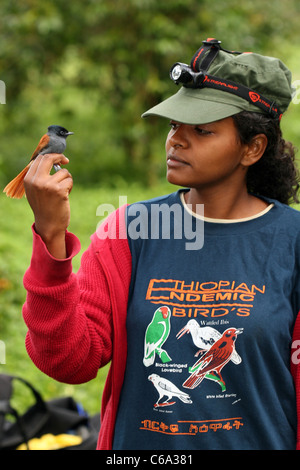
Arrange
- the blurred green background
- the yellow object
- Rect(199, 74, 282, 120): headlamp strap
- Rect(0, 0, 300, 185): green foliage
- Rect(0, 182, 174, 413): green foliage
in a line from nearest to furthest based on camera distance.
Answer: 1. Rect(199, 74, 282, 120): headlamp strap
2. the yellow object
3. Rect(0, 182, 174, 413): green foliage
4. the blurred green background
5. Rect(0, 0, 300, 185): green foliage

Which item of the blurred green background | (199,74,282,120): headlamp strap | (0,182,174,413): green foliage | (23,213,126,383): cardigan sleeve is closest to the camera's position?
(23,213,126,383): cardigan sleeve

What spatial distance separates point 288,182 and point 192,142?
0.52 meters

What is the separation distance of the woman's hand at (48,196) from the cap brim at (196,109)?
0.45 metres

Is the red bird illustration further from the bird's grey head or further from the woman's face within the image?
the bird's grey head

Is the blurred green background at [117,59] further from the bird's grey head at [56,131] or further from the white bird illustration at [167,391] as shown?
the bird's grey head at [56,131]

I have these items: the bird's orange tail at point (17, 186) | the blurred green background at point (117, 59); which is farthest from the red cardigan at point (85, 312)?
the blurred green background at point (117, 59)

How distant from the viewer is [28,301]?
175cm

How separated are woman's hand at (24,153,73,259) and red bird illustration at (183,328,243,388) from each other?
575mm

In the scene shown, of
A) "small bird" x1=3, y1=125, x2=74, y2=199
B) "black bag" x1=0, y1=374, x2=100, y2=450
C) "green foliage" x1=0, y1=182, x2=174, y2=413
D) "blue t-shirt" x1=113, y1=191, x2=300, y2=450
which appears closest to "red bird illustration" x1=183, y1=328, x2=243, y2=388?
A: "blue t-shirt" x1=113, y1=191, x2=300, y2=450

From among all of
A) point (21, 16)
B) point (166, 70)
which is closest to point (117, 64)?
point (166, 70)

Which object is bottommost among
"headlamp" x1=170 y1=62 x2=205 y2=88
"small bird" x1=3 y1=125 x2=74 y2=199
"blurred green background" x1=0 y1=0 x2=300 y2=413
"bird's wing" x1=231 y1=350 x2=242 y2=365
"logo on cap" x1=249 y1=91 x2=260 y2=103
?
Result: "bird's wing" x1=231 y1=350 x2=242 y2=365

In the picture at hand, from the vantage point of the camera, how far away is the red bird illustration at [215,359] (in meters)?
1.88

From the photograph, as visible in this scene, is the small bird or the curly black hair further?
the curly black hair

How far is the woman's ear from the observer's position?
2.09 m
